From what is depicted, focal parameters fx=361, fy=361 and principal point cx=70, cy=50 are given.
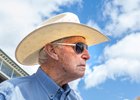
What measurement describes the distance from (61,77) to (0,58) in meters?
36.9

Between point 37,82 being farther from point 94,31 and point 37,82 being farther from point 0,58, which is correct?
point 0,58

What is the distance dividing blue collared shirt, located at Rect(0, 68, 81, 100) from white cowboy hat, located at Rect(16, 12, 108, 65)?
0.43 metres

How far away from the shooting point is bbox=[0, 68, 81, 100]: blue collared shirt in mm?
3248

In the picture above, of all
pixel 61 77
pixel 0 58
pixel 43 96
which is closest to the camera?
pixel 43 96

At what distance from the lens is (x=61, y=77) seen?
366 centimetres

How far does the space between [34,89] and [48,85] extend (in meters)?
0.14

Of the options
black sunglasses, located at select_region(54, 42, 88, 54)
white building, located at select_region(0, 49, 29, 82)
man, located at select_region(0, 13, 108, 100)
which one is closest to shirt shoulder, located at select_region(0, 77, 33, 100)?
man, located at select_region(0, 13, 108, 100)

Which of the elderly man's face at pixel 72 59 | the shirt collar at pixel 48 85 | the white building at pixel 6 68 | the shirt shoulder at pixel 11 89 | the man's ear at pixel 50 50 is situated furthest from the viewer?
the white building at pixel 6 68

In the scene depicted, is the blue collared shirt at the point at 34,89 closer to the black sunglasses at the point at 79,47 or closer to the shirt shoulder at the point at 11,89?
the shirt shoulder at the point at 11,89

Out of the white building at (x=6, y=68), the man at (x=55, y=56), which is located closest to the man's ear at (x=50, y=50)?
the man at (x=55, y=56)

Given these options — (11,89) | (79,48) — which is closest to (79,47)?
(79,48)

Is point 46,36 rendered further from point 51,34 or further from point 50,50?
point 50,50

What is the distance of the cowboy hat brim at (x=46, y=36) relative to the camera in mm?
3822

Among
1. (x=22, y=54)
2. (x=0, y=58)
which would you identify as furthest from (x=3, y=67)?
(x=22, y=54)
